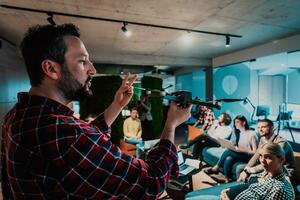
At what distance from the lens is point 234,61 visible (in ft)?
18.9

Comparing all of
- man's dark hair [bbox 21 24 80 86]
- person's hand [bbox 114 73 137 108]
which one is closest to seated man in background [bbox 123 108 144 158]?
person's hand [bbox 114 73 137 108]

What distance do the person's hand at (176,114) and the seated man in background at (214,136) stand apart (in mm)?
4188

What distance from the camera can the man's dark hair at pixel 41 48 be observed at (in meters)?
0.68

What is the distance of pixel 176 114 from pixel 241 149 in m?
3.32

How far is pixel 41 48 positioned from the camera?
0.68 m

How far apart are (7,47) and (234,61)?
550 cm

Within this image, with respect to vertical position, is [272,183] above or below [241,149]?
above

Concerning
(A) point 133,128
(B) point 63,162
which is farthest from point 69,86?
(A) point 133,128

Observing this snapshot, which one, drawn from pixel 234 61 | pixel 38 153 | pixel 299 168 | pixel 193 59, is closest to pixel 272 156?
pixel 299 168

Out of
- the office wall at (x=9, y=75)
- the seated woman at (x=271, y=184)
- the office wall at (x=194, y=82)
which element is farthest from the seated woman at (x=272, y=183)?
the office wall at (x=194, y=82)

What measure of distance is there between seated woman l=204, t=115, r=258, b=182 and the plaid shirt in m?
3.46

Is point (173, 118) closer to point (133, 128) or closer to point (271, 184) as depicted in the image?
point (271, 184)

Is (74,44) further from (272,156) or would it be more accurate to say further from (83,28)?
(83,28)

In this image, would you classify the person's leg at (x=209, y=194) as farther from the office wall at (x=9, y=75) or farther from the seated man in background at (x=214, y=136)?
the office wall at (x=9, y=75)
